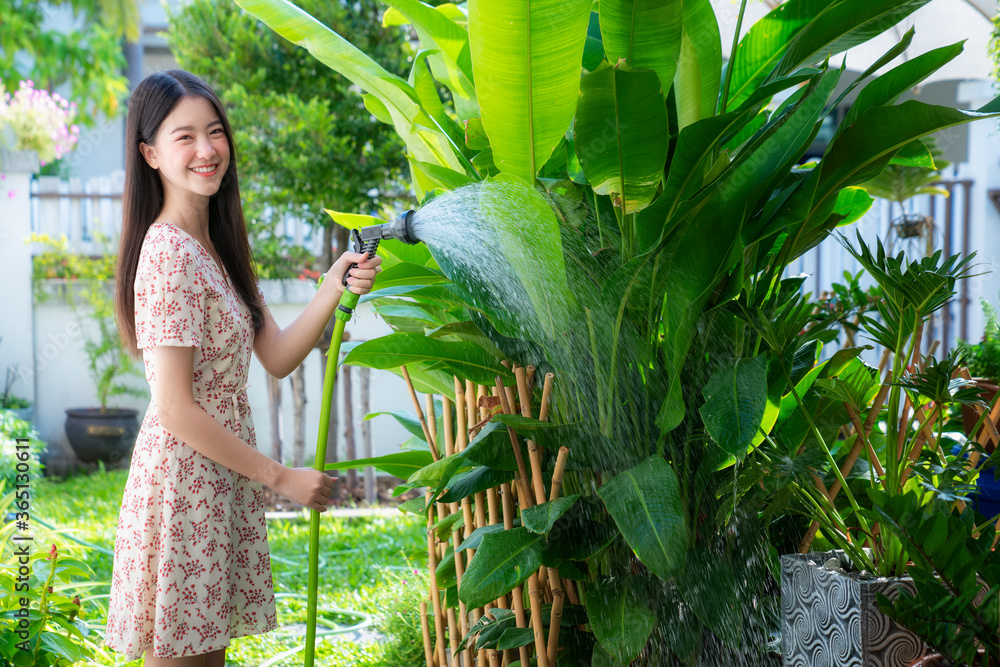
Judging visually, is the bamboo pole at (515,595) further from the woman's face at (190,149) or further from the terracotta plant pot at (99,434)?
the terracotta plant pot at (99,434)

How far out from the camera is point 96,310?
5480mm

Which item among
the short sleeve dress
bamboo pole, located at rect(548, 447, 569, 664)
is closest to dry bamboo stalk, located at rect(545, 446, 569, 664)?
bamboo pole, located at rect(548, 447, 569, 664)

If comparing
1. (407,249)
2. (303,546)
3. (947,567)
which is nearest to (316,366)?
(303,546)

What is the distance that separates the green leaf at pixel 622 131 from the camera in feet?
3.68

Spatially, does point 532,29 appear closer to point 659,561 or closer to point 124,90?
point 659,561

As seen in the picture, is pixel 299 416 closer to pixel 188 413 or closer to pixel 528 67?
pixel 188 413

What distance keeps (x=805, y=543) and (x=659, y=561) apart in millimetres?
525

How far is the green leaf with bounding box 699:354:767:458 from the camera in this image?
3.50 ft

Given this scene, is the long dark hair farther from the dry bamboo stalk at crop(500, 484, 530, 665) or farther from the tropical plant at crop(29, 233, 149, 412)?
the tropical plant at crop(29, 233, 149, 412)

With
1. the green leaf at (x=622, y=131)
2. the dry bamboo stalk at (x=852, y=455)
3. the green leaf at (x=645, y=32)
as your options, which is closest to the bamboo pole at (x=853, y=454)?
the dry bamboo stalk at (x=852, y=455)

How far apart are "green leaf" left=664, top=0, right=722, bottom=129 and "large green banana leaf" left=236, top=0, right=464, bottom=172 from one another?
0.46 metres

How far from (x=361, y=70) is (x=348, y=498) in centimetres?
351

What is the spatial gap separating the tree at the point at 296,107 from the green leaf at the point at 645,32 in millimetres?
2636

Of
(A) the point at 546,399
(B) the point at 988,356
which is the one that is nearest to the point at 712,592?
(A) the point at 546,399
